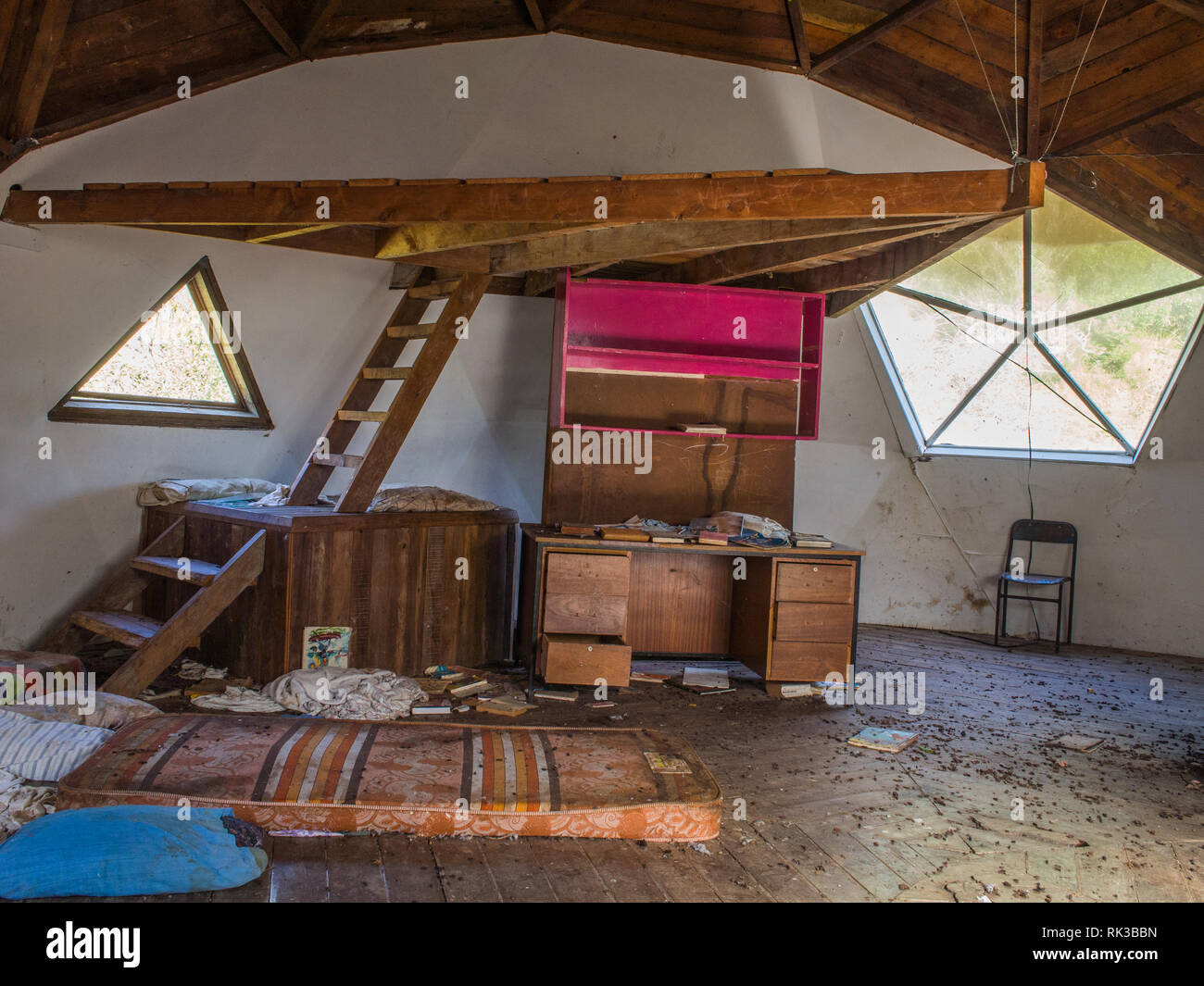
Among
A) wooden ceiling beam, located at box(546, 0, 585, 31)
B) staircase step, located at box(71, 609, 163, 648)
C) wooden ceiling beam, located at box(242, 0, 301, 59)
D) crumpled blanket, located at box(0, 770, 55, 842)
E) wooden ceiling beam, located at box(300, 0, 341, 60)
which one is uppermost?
wooden ceiling beam, located at box(546, 0, 585, 31)

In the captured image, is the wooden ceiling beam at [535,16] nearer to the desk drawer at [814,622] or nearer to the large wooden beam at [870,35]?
the large wooden beam at [870,35]

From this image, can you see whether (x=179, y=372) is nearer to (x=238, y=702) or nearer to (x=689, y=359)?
(x=238, y=702)

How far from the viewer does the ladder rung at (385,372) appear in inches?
209

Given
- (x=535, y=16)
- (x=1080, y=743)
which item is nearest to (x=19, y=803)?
(x=1080, y=743)

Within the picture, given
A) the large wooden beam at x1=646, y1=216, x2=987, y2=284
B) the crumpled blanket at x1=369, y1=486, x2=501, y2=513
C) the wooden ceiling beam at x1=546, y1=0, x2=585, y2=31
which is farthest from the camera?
the wooden ceiling beam at x1=546, y1=0, x2=585, y2=31

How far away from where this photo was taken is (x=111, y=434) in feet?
17.1

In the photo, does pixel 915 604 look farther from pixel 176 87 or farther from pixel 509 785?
pixel 176 87

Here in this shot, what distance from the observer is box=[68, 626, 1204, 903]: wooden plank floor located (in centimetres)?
278

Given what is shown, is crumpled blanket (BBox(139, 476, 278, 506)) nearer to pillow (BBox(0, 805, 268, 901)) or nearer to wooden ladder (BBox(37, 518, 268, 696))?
wooden ladder (BBox(37, 518, 268, 696))

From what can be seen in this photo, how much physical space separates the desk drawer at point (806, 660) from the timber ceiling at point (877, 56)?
2.14 metres

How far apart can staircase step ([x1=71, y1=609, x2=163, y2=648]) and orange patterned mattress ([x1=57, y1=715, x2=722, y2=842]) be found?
115 centimetres

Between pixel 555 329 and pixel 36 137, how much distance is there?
2.89m

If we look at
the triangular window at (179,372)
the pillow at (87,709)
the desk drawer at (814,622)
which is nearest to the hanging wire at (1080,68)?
the desk drawer at (814,622)

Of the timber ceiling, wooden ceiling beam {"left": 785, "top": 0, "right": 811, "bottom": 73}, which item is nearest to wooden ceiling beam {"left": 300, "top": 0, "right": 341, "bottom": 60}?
the timber ceiling
